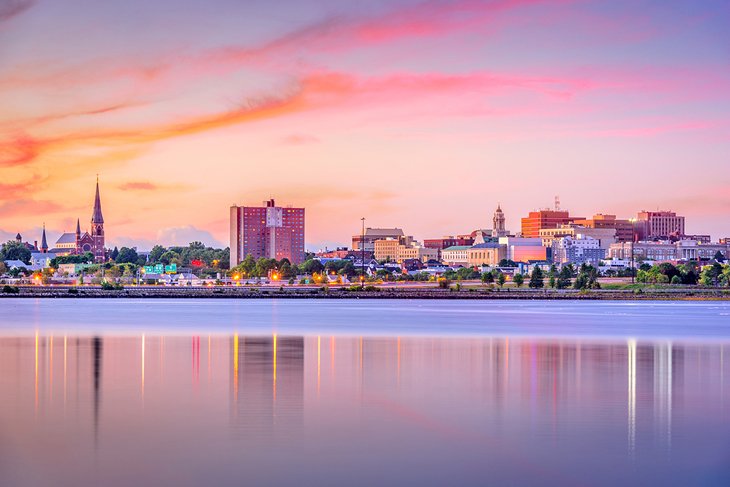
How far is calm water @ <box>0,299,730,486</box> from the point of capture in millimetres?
13414

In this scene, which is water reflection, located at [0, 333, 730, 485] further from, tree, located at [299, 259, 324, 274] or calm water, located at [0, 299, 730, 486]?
tree, located at [299, 259, 324, 274]

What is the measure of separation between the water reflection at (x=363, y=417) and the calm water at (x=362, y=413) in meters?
0.05

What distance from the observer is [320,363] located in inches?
1101

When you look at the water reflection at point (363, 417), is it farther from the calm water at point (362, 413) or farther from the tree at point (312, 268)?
the tree at point (312, 268)

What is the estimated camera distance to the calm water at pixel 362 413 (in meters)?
13.4

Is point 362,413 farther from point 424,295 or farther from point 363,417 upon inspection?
point 424,295

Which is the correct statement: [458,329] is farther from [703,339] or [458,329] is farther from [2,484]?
[2,484]

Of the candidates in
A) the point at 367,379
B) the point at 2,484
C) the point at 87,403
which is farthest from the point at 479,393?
the point at 2,484

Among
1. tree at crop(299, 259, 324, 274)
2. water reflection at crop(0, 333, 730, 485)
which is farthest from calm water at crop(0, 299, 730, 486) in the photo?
tree at crop(299, 259, 324, 274)

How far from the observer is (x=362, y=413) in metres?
18.4

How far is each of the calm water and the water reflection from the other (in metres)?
0.05

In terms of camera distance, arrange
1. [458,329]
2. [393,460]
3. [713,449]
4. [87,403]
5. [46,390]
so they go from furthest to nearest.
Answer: [458,329] < [46,390] < [87,403] < [713,449] < [393,460]

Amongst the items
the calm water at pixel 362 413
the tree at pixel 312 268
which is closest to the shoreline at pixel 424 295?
the calm water at pixel 362 413

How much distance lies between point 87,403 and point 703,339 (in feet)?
90.4
